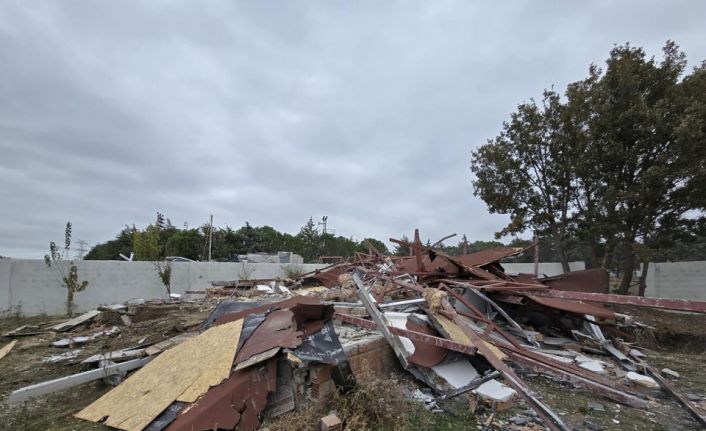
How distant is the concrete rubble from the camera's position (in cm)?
297

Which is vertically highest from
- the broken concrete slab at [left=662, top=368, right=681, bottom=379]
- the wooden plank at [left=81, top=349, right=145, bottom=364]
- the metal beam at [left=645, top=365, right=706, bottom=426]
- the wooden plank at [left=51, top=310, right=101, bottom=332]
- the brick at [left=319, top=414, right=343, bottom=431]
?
the wooden plank at [left=51, top=310, right=101, bottom=332]

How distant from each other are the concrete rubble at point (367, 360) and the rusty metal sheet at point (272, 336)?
2cm

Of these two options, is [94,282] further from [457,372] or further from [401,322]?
[457,372]

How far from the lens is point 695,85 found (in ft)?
Answer: 32.7

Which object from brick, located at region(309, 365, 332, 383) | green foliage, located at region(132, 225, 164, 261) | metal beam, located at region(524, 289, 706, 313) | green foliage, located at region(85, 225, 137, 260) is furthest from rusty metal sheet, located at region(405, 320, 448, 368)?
green foliage, located at region(85, 225, 137, 260)

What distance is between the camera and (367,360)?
3859 millimetres

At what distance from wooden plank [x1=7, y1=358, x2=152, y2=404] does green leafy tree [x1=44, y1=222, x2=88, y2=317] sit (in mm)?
7587

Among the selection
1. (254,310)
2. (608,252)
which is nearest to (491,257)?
(254,310)

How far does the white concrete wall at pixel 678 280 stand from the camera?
39.8 ft

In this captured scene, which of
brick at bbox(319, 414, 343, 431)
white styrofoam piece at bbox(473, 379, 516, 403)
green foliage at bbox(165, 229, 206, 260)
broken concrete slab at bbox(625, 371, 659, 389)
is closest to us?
brick at bbox(319, 414, 343, 431)

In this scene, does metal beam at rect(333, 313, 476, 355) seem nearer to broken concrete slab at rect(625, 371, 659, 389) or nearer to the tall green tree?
broken concrete slab at rect(625, 371, 659, 389)

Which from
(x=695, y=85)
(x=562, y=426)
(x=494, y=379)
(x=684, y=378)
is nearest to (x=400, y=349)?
(x=494, y=379)

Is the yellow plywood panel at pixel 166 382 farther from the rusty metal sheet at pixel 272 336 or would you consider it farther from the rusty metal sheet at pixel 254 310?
the rusty metal sheet at pixel 254 310

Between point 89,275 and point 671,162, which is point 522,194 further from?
point 89,275
